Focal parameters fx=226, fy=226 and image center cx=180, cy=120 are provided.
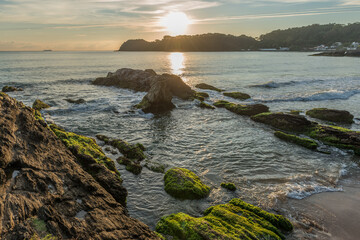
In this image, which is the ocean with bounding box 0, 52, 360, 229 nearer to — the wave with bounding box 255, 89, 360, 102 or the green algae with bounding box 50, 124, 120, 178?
the green algae with bounding box 50, 124, 120, 178

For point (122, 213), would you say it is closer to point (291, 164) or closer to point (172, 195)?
point (172, 195)

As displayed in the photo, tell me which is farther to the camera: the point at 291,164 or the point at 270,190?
the point at 291,164

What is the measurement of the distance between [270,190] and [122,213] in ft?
27.6

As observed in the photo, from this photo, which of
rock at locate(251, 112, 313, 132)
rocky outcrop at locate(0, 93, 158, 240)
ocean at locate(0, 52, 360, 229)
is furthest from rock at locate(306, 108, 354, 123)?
rocky outcrop at locate(0, 93, 158, 240)

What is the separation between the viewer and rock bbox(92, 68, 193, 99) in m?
38.8

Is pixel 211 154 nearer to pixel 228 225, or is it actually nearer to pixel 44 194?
pixel 228 225

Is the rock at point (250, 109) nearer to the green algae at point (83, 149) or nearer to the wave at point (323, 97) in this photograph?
the wave at point (323, 97)

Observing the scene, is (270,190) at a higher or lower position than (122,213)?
lower

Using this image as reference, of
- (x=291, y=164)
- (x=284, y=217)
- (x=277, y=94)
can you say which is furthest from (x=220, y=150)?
(x=277, y=94)

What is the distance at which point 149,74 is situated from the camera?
47.1 metres

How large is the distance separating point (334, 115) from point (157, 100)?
2075cm

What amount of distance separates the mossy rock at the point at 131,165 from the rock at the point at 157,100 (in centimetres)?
1390

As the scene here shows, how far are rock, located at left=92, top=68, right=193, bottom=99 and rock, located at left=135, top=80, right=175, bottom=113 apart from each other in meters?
6.14

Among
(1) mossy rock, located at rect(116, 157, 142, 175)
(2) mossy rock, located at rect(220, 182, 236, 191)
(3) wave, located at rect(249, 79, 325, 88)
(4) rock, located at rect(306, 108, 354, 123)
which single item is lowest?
(2) mossy rock, located at rect(220, 182, 236, 191)
